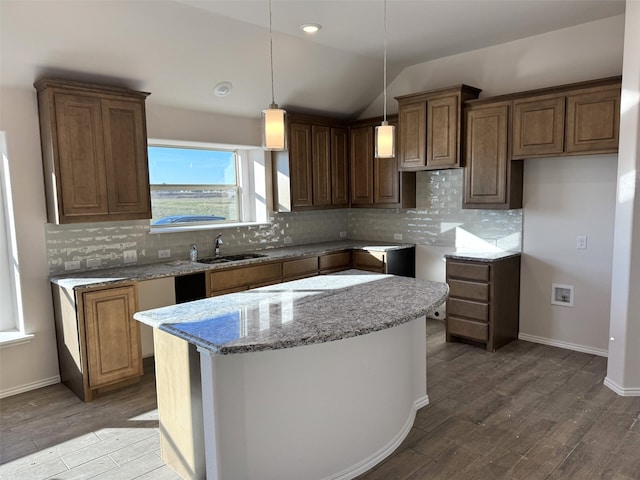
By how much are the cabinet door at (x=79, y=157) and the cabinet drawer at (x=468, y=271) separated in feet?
10.6

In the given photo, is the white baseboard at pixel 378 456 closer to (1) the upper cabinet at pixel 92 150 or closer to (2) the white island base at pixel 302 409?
(2) the white island base at pixel 302 409

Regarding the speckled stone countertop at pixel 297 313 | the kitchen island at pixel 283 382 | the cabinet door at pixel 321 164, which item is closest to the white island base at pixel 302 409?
the kitchen island at pixel 283 382

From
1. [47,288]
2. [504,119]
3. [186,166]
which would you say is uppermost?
[504,119]

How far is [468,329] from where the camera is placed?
4477mm

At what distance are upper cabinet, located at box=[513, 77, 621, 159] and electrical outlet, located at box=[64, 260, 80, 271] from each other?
13.1 ft

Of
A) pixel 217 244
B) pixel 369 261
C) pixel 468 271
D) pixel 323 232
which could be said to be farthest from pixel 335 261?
pixel 468 271

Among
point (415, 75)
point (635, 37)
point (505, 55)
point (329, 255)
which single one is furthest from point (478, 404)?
point (415, 75)

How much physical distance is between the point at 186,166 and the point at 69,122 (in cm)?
137

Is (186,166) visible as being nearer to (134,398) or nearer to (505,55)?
(134,398)

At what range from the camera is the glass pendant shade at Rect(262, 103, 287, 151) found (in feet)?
7.84

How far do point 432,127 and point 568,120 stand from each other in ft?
4.19

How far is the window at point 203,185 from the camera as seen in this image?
4.55 meters

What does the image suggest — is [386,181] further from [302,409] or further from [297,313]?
[302,409]

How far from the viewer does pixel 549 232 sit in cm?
441
